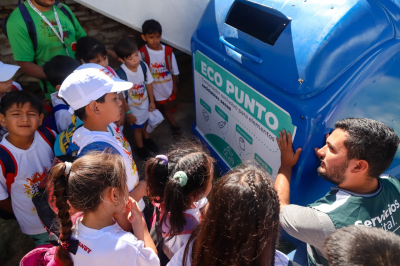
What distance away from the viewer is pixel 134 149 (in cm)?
306

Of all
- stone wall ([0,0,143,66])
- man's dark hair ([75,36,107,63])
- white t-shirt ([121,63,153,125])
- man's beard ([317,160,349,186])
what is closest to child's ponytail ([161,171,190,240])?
man's beard ([317,160,349,186])

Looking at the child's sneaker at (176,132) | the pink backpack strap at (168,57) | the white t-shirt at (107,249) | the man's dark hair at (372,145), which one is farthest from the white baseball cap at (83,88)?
the child's sneaker at (176,132)

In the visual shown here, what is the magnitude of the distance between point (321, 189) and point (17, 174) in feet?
6.00

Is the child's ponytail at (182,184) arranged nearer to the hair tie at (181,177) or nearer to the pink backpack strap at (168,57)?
the hair tie at (181,177)

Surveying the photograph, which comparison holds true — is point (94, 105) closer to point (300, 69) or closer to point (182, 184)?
point (182, 184)

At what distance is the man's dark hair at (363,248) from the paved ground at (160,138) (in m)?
1.84

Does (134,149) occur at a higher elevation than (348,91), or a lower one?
lower

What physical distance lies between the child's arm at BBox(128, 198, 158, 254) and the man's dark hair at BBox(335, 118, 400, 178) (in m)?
1.05

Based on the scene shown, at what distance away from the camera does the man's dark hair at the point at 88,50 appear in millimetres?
2191

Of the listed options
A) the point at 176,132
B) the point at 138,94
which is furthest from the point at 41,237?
the point at 176,132

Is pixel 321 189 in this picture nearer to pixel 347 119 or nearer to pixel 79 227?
pixel 347 119

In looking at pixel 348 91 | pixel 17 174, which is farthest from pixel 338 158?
pixel 17 174

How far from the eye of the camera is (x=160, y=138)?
3.21 meters

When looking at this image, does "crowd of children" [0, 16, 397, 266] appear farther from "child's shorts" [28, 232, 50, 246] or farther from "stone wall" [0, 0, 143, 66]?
"stone wall" [0, 0, 143, 66]
